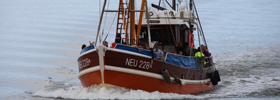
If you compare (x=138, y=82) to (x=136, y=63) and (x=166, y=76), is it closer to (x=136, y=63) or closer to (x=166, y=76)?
(x=136, y=63)

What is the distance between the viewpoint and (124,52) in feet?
51.9

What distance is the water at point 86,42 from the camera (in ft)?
65.0

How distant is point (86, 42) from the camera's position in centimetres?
3700

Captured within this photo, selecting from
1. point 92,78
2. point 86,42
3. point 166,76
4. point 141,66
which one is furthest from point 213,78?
point 86,42

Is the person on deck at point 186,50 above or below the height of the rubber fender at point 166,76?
above

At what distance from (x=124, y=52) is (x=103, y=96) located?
189 cm

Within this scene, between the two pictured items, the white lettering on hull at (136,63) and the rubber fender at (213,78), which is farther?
the rubber fender at (213,78)

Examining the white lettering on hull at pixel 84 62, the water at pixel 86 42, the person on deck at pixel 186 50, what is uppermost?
the white lettering on hull at pixel 84 62

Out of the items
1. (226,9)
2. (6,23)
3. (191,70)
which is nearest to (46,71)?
(191,70)

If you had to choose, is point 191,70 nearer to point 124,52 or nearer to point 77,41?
point 124,52

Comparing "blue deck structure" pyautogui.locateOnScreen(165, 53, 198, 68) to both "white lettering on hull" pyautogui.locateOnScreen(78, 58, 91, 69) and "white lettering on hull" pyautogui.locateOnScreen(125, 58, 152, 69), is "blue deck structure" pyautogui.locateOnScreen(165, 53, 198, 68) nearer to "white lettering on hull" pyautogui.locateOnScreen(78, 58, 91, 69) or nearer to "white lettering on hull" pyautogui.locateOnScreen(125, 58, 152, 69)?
"white lettering on hull" pyautogui.locateOnScreen(125, 58, 152, 69)

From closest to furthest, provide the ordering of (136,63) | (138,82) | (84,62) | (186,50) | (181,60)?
(136,63) → (138,82) → (84,62) → (181,60) → (186,50)

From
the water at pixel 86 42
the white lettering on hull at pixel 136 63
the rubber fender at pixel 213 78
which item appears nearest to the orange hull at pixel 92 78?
the water at pixel 86 42

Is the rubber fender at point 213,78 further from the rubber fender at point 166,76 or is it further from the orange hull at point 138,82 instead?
the rubber fender at point 166,76
